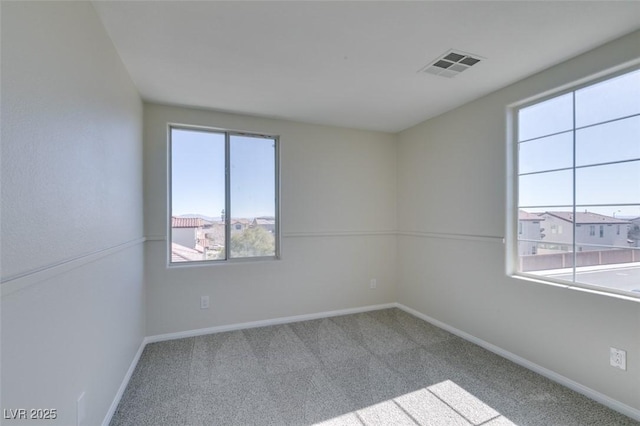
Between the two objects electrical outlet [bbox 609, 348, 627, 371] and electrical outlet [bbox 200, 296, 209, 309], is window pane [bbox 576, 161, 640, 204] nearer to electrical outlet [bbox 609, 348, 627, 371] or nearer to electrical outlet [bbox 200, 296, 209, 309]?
electrical outlet [bbox 609, 348, 627, 371]

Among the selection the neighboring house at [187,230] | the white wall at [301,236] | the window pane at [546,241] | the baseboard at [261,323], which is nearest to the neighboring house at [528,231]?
the window pane at [546,241]

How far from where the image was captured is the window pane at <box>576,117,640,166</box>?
1.90 m

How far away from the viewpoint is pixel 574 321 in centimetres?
213

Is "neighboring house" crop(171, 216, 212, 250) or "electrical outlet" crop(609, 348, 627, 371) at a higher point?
"neighboring house" crop(171, 216, 212, 250)

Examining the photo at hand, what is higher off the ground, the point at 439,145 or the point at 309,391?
the point at 439,145

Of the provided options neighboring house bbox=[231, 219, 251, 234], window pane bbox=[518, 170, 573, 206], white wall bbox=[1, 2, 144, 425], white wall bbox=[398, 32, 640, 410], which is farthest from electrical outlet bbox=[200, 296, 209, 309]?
window pane bbox=[518, 170, 573, 206]

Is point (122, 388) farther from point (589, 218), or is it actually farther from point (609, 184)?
point (609, 184)

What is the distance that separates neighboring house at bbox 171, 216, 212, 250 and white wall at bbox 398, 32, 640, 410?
2621 mm

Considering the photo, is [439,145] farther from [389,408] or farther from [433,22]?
[389,408]

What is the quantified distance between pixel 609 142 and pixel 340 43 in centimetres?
200

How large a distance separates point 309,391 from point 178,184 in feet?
7.96

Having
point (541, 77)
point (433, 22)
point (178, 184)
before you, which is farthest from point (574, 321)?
point (178, 184)

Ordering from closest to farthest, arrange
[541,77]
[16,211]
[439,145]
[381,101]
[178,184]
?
[16,211], [541,77], [381,101], [178,184], [439,145]

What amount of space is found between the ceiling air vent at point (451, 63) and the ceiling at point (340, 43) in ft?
0.20
